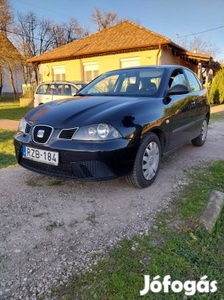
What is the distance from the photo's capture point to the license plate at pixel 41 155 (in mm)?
2780

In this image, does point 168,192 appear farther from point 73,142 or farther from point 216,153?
point 216,153

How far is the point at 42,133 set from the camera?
2.89 metres

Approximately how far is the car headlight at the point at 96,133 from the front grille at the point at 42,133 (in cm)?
33

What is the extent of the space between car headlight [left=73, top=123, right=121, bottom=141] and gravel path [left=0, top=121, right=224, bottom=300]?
711 millimetres

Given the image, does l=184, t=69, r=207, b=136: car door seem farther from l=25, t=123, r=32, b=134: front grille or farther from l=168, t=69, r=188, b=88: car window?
l=25, t=123, r=32, b=134: front grille

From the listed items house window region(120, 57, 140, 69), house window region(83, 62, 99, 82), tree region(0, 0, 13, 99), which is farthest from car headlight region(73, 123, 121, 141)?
tree region(0, 0, 13, 99)

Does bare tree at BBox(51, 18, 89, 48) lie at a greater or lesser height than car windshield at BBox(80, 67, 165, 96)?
greater

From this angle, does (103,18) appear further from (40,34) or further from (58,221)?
(58,221)

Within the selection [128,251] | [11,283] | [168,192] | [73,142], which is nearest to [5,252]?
[11,283]

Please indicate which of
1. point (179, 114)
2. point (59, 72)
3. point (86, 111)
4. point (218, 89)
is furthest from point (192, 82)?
point (59, 72)

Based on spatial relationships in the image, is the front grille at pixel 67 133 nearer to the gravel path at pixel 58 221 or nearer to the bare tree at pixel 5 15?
the gravel path at pixel 58 221

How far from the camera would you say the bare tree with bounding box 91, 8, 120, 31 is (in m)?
39.4

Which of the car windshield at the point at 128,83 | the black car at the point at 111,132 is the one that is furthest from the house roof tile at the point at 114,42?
the black car at the point at 111,132

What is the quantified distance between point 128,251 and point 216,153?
352 centimetres
